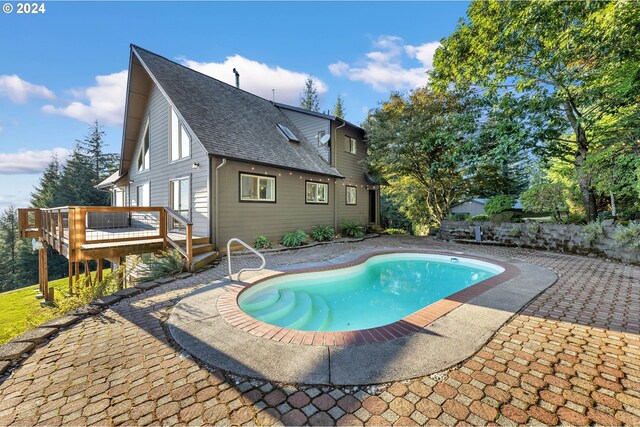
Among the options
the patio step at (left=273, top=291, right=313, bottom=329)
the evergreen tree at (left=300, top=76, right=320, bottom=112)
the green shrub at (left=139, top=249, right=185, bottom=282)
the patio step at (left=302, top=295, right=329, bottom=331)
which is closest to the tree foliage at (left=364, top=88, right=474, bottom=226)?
the patio step at (left=302, top=295, right=329, bottom=331)

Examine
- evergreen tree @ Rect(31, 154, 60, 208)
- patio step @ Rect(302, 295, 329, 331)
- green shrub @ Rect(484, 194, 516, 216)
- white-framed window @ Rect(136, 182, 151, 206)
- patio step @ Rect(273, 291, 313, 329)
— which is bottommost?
patio step @ Rect(302, 295, 329, 331)

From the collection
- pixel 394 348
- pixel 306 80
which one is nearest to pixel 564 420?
pixel 394 348

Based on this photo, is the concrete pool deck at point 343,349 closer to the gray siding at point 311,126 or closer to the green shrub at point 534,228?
the green shrub at point 534,228

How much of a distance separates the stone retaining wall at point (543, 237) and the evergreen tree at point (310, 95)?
946 inches

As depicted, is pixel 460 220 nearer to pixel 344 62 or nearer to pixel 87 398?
pixel 344 62

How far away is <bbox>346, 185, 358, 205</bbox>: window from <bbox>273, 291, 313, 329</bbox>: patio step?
31.6ft

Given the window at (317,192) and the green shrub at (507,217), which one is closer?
the green shrub at (507,217)

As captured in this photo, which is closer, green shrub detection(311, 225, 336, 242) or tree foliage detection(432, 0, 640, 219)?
tree foliage detection(432, 0, 640, 219)

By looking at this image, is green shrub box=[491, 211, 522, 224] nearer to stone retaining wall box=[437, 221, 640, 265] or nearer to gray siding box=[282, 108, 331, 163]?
stone retaining wall box=[437, 221, 640, 265]

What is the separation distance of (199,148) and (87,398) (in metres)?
7.74

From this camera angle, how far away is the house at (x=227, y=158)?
336 inches

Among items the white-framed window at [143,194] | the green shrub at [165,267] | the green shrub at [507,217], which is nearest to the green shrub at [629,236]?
the green shrub at [507,217]

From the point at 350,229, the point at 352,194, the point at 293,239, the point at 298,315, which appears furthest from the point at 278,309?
the point at 352,194

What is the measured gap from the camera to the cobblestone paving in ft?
5.89
